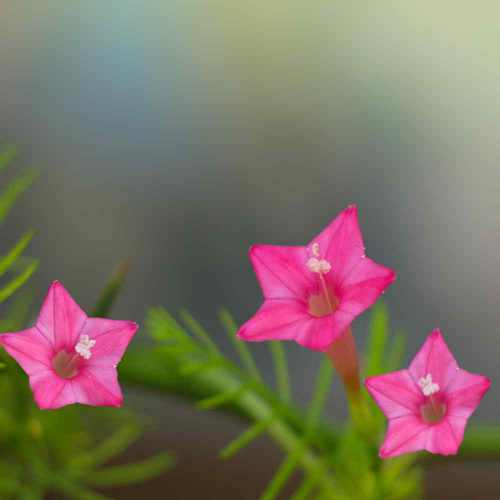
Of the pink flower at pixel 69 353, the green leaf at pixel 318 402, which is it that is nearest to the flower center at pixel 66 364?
the pink flower at pixel 69 353

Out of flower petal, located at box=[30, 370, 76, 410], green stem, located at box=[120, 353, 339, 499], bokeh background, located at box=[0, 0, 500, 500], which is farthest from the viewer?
bokeh background, located at box=[0, 0, 500, 500]

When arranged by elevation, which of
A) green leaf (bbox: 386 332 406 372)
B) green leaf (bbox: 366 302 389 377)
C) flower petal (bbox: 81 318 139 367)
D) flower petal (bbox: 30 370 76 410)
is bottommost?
green leaf (bbox: 386 332 406 372)

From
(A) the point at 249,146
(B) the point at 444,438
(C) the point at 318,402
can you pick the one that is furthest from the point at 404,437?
(A) the point at 249,146

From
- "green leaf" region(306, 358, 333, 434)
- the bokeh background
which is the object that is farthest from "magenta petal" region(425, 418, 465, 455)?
the bokeh background

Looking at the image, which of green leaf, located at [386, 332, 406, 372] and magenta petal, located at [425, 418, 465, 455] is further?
green leaf, located at [386, 332, 406, 372]

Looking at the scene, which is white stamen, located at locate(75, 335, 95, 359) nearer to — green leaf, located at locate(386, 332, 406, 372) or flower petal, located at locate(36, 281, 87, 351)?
flower petal, located at locate(36, 281, 87, 351)

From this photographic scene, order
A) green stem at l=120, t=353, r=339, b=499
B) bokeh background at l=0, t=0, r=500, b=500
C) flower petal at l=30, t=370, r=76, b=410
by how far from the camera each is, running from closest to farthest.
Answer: flower petal at l=30, t=370, r=76, b=410, green stem at l=120, t=353, r=339, b=499, bokeh background at l=0, t=0, r=500, b=500

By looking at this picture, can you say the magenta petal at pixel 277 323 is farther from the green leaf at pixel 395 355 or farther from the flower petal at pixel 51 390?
the green leaf at pixel 395 355

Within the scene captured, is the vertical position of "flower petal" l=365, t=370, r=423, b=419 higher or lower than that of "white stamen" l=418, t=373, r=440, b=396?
lower
